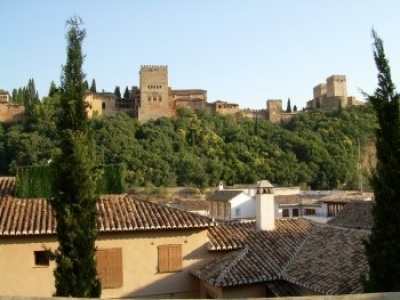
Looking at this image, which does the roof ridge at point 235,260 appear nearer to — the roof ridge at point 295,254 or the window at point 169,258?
the roof ridge at point 295,254

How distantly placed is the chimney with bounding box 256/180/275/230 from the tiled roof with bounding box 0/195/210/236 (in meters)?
2.43

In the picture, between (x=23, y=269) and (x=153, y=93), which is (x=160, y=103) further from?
(x=23, y=269)

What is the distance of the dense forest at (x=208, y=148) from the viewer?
78.8 m

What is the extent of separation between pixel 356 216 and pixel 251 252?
1514 centimetres

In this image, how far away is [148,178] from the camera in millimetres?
77562

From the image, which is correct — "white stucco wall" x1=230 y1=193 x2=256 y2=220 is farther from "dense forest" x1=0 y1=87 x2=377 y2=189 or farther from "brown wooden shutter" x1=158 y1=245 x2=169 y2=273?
"brown wooden shutter" x1=158 y1=245 x2=169 y2=273

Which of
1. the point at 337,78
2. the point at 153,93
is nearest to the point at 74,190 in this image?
the point at 153,93

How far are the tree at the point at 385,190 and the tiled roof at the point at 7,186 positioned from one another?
40.5ft

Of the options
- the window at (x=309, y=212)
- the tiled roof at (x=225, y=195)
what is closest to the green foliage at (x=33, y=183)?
the tiled roof at (x=225, y=195)

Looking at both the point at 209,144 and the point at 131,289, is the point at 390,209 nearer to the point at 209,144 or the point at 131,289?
the point at 131,289

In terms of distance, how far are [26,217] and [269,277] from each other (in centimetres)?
760

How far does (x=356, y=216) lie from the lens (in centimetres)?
2853

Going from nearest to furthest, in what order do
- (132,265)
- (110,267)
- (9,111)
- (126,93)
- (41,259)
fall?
(41,259), (110,267), (132,265), (9,111), (126,93)

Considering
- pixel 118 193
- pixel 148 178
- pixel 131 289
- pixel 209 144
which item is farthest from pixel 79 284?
pixel 209 144
